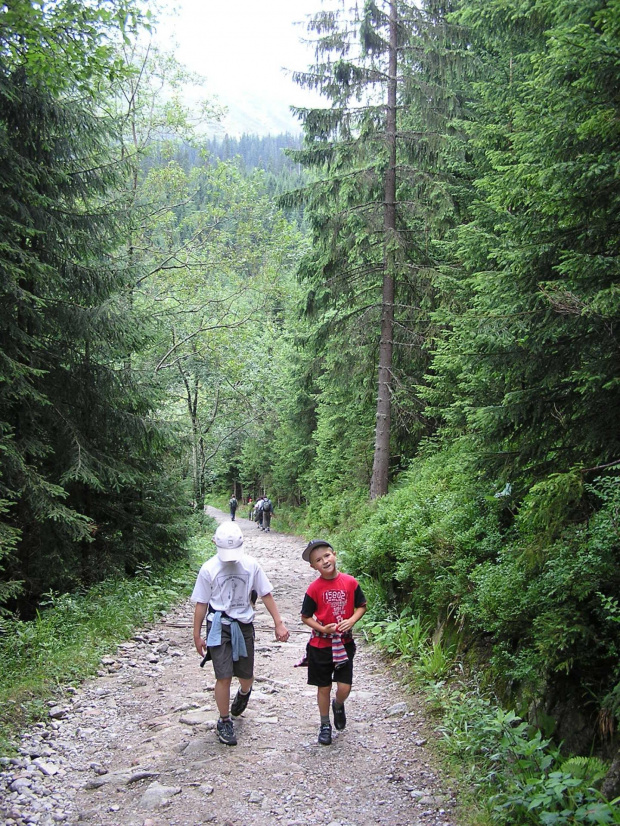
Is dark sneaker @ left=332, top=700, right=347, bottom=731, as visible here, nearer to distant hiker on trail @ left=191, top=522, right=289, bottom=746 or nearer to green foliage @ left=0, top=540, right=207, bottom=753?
distant hiker on trail @ left=191, top=522, right=289, bottom=746

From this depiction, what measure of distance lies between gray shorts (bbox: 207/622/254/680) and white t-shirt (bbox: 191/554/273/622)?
127mm

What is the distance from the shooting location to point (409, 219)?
616 inches

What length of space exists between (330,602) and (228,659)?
3.37ft

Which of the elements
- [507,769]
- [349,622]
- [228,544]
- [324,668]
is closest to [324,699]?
[324,668]

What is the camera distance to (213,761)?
15.7ft

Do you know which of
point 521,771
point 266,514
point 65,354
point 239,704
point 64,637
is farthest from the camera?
point 266,514

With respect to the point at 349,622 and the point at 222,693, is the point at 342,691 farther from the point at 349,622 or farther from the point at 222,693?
the point at 222,693

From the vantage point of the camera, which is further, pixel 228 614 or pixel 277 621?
pixel 277 621

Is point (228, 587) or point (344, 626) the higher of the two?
point (228, 587)

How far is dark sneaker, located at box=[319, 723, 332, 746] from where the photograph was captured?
5.07 m

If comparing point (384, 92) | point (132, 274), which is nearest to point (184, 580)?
point (132, 274)

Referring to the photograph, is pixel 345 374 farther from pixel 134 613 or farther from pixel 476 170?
pixel 134 613

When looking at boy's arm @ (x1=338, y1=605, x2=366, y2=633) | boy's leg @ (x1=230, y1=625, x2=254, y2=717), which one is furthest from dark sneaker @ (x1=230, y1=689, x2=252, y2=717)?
boy's arm @ (x1=338, y1=605, x2=366, y2=633)

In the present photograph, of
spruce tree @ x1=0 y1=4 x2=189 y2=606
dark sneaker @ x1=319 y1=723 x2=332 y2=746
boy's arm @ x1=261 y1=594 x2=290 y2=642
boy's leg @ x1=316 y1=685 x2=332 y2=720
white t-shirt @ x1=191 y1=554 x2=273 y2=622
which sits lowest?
dark sneaker @ x1=319 y1=723 x2=332 y2=746
